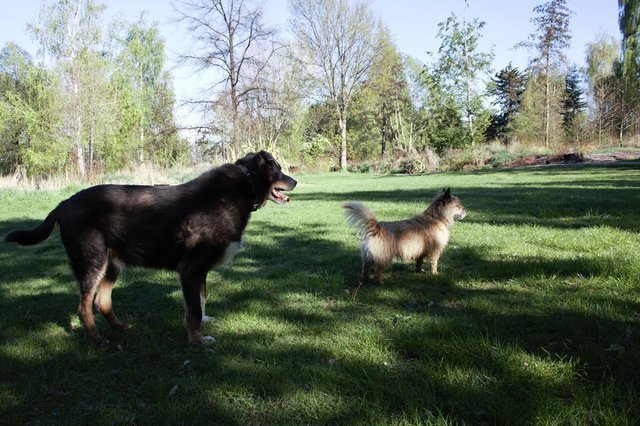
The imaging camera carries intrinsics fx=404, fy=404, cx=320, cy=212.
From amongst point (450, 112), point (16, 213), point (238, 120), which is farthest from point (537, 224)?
point (450, 112)

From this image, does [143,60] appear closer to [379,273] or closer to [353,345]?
[379,273]

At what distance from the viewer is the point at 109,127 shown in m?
31.1

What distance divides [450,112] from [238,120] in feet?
53.0

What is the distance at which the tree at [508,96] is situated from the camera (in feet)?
152

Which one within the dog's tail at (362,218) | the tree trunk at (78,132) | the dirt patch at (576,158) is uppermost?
the tree trunk at (78,132)

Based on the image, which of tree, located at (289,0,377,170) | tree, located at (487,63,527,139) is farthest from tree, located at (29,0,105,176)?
tree, located at (487,63,527,139)

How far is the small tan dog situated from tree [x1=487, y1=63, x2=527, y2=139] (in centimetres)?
4405

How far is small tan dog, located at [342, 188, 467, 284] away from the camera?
4938 mm

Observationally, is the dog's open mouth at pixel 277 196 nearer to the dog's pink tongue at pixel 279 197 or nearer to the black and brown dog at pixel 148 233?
the dog's pink tongue at pixel 279 197

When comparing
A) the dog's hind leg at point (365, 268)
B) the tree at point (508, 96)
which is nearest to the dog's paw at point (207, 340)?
the dog's hind leg at point (365, 268)

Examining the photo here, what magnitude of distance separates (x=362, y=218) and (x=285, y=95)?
32.7 m

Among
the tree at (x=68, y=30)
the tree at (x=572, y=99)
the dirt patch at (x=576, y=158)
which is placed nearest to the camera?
the dirt patch at (x=576, y=158)

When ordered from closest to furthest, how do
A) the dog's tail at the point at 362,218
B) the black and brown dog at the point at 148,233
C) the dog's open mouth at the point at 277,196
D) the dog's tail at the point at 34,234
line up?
the black and brown dog at the point at 148,233 → the dog's tail at the point at 34,234 → the dog's open mouth at the point at 277,196 → the dog's tail at the point at 362,218

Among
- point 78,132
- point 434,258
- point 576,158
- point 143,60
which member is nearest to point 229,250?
point 434,258
